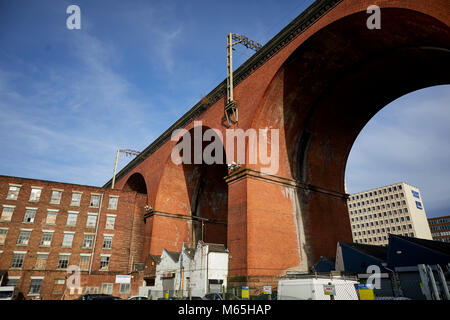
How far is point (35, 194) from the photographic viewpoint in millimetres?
29141

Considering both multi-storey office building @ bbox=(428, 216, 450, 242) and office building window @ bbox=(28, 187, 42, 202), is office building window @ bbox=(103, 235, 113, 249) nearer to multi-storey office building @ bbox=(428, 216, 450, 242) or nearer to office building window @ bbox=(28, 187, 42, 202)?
office building window @ bbox=(28, 187, 42, 202)

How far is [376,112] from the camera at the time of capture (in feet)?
70.3

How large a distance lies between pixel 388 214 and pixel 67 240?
8307 cm

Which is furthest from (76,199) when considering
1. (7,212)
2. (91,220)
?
(7,212)

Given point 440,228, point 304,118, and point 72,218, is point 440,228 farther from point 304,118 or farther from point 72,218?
point 72,218

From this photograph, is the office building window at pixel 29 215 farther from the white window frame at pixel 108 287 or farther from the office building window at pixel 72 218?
the white window frame at pixel 108 287

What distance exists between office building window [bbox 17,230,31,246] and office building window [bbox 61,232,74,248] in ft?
10.0

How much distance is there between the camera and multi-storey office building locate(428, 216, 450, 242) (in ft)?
309

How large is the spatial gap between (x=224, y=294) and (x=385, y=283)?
8.62 meters

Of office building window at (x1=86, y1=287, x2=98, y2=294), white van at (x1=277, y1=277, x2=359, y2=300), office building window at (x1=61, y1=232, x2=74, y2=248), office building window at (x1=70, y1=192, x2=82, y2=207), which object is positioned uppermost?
office building window at (x1=70, y1=192, x2=82, y2=207)

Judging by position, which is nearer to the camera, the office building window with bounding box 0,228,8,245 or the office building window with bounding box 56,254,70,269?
the office building window with bounding box 0,228,8,245

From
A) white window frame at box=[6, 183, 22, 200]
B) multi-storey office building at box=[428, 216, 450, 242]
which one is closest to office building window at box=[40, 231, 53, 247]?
white window frame at box=[6, 183, 22, 200]
